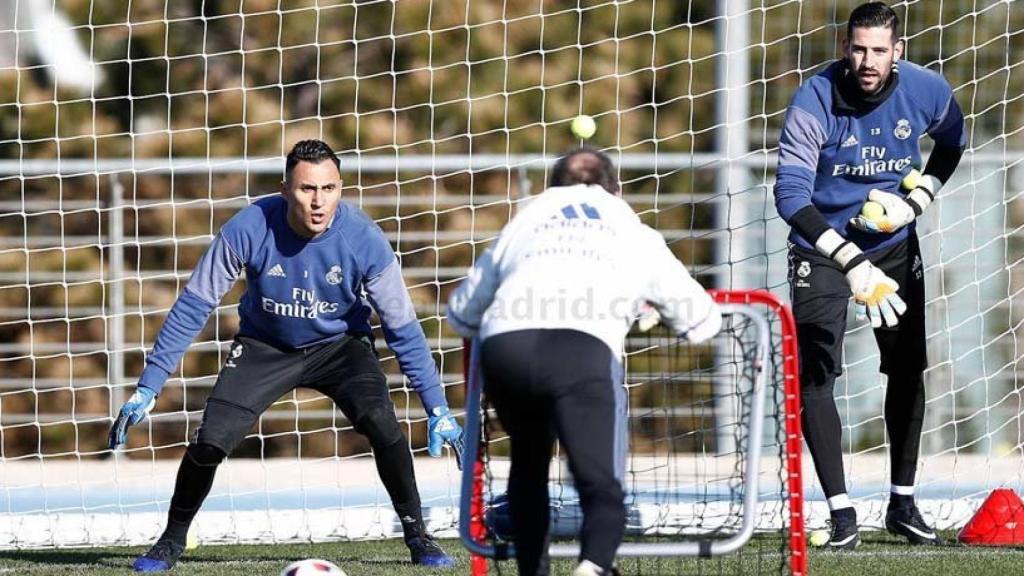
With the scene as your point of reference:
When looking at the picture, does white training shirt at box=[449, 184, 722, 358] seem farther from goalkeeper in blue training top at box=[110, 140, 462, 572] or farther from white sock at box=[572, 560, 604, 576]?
goalkeeper in blue training top at box=[110, 140, 462, 572]

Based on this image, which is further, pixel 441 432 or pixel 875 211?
pixel 875 211

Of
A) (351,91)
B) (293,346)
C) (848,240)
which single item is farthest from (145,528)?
(351,91)

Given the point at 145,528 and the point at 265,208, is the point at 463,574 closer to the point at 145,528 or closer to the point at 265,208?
the point at 265,208

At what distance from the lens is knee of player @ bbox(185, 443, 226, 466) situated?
562 centimetres

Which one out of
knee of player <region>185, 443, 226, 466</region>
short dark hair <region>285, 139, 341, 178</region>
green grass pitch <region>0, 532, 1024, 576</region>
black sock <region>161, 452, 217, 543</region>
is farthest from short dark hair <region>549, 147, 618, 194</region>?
black sock <region>161, 452, 217, 543</region>

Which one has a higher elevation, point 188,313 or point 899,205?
point 899,205

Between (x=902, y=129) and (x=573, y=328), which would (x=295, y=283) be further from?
(x=902, y=129)

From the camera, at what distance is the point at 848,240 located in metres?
5.80

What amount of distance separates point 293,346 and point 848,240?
6.47 feet

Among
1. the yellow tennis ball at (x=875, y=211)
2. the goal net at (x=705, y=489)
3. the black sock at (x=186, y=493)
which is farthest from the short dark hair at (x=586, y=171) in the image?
the black sock at (x=186, y=493)

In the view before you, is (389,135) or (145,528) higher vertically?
(389,135)

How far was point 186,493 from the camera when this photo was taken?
5727 mm

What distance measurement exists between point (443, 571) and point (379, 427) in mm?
545

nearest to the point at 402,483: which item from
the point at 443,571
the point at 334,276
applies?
the point at 443,571
